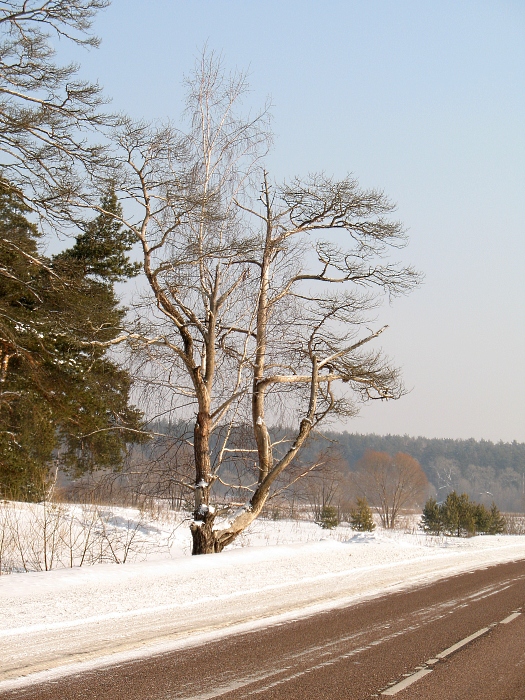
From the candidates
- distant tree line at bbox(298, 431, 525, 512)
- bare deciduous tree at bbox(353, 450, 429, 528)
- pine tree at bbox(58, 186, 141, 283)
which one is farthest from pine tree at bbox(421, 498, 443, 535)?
distant tree line at bbox(298, 431, 525, 512)

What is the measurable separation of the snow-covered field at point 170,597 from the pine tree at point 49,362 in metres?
3.95

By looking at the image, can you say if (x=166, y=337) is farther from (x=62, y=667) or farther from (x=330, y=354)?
(x=62, y=667)

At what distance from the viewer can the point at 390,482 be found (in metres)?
94.2

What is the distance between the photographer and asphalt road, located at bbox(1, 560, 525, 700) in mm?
5113

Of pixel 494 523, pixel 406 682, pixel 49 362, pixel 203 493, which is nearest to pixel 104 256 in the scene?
pixel 49 362

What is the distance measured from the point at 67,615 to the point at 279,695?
12.4ft

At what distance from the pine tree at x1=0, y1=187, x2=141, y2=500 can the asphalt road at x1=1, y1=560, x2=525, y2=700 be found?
7733mm

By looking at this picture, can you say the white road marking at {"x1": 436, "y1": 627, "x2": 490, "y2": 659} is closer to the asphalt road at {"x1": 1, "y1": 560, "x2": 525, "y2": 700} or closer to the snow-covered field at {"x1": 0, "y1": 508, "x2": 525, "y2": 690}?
the asphalt road at {"x1": 1, "y1": 560, "x2": 525, "y2": 700}

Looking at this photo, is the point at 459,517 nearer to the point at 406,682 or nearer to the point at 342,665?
the point at 342,665

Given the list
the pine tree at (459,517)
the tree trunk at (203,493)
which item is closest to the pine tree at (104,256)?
the tree trunk at (203,493)

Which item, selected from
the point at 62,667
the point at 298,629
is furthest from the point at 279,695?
the point at 298,629

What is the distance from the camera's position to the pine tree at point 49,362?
46.1ft

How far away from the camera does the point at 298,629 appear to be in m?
7.61

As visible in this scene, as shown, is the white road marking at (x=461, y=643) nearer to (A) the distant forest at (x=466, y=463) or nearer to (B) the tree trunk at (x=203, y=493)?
(B) the tree trunk at (x=203, y=493)
